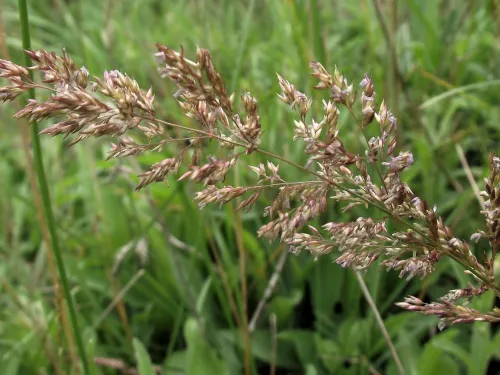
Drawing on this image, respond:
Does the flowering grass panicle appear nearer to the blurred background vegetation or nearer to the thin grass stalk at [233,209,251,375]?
the blurred background vegetation

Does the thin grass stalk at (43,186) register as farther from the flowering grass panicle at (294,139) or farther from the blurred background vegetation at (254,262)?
the blurred background vegetation at (254,262)

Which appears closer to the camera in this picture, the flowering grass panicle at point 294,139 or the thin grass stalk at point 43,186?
the flowering grass panicle at point 294,139

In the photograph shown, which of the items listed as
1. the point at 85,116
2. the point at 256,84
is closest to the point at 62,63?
the point at 85,116

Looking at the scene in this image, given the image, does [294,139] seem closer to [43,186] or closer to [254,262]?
[43,186]

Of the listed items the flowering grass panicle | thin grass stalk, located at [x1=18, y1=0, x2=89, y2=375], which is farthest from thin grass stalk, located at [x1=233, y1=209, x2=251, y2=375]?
the flowering grass panicle


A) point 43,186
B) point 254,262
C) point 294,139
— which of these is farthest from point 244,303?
point 294,139

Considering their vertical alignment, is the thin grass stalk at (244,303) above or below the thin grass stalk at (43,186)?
below

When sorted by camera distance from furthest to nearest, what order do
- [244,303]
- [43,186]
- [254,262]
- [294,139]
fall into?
[254,262], [244,303], [43,186], [294,139]

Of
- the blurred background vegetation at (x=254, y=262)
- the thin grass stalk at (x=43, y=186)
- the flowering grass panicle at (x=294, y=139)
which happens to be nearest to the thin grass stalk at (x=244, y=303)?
the blurred background vegetation at (x=254, y=262)

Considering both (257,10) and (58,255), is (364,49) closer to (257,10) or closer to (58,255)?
(257,10)
